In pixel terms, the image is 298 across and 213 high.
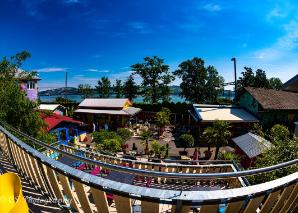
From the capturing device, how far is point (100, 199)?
80.1 inches

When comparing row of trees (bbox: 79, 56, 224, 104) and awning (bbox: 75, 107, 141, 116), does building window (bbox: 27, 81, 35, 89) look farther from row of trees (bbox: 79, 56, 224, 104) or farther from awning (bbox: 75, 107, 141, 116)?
row of trees (bbox: 79, 56, 224, 104)

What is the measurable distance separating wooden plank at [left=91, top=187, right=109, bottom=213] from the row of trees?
1766 inches

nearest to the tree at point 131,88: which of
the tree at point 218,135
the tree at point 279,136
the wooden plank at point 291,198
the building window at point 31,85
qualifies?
the building window at point 31,85

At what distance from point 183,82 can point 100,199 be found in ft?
152

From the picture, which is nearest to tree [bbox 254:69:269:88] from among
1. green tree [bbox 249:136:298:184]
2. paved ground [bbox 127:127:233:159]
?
paved ground [bbox 127:127:233:159]

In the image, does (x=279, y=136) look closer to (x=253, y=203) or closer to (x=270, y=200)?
(x=270, y=200)

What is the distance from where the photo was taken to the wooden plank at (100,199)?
6.53ft

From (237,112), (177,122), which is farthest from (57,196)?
(177,122)

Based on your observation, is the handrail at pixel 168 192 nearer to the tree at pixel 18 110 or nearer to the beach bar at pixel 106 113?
the tree at pixel 18 110

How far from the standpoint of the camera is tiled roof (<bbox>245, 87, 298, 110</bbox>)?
1079 inches

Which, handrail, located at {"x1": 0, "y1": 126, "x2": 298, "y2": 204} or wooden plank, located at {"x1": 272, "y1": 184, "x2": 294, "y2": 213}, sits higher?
handrail, located at {"x1": 0, "y1": 126, "x2": 298, "y2": 204}

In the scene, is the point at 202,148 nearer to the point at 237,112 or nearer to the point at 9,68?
the point at 237,112

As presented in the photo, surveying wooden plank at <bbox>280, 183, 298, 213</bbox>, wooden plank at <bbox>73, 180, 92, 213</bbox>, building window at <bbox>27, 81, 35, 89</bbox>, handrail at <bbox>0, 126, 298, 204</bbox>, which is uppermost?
building window at <bbox>27, 81, 35, 89</bbox>

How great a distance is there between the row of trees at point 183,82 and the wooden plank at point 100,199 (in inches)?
1766
